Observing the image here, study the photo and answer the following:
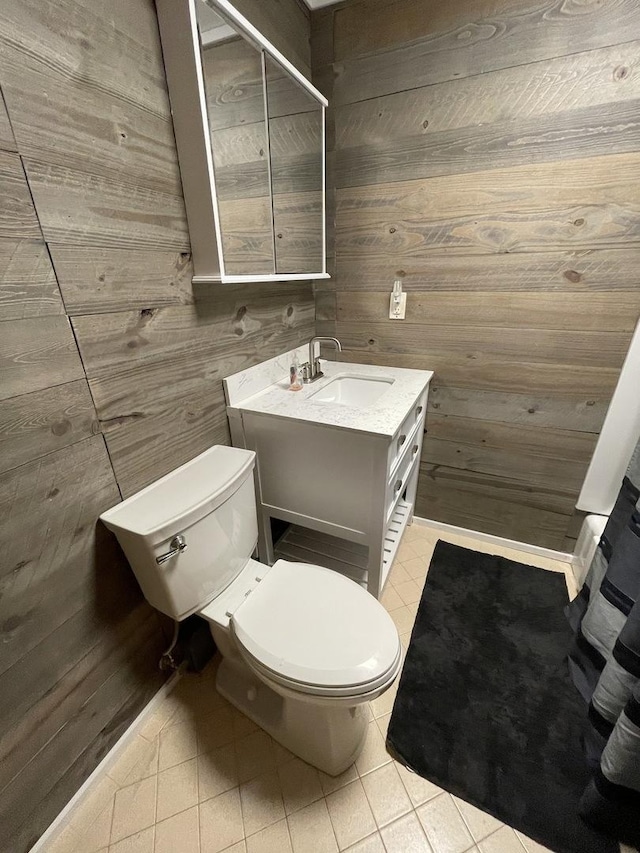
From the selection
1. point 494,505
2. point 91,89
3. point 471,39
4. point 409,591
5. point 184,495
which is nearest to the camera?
point 91,89

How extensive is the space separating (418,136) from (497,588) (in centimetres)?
193

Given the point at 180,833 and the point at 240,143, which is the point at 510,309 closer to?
the point at 240,143

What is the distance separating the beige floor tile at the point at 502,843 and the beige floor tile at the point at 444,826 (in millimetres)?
35

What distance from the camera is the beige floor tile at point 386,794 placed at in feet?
3.09

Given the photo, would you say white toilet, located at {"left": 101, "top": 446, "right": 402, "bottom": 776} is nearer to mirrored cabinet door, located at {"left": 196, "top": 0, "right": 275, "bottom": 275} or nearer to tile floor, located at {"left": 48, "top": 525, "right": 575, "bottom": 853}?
tile floor, located at {"left": 48, "top": 525, "right": 575, "bottom": 853}

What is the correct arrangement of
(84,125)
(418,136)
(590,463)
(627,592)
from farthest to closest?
(590,463)
(418,136)
(627,592)
(84,125)

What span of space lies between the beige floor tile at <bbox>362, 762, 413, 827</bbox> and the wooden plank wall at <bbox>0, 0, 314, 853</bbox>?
0.76 metres

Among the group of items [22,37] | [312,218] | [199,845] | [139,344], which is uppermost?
[22,37]

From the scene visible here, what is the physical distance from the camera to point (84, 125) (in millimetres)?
753

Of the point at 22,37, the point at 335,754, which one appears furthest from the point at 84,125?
the point at 335,754

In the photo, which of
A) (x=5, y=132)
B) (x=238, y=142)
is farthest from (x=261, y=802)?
(x=238, y=142)

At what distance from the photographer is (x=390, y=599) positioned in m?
1.54

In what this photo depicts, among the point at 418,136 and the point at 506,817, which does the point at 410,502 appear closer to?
the point at 506,817

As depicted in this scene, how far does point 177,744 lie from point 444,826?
794mm
